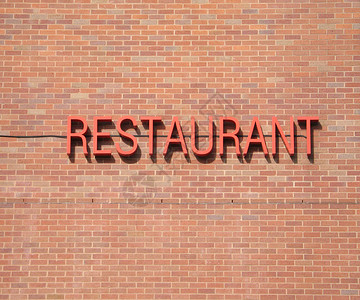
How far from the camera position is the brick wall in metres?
9.41

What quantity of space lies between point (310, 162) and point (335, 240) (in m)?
1.17

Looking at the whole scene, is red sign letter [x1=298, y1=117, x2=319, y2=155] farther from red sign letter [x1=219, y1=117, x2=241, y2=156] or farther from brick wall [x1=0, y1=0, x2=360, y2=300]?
red sign letter [x1=219, y1=117, x2=241, y2=156]

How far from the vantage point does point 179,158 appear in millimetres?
9758

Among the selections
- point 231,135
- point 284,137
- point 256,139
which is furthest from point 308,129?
point 231,135

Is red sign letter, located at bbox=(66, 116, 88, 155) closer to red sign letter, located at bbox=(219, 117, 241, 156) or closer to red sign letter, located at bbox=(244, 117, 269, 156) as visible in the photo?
red sign letter, located at bbox=(219, 117, 241, 156)

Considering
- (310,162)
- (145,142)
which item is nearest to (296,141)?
(310,162)

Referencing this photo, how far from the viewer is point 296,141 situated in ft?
32.1

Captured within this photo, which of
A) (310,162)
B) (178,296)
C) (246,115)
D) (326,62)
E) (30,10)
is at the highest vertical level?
(30,10)

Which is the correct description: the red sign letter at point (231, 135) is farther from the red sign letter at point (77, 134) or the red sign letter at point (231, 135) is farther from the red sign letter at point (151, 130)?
the red sign letter at point (77, 134)

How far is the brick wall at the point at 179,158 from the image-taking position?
9406 millimetres

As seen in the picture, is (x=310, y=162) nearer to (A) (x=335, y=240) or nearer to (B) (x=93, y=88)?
(A) (x=335, y=240)

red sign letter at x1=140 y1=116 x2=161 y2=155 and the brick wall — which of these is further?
red sign letter at x1=140 y1=116 x2=161 y2=155

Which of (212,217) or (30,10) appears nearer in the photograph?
(212,217)

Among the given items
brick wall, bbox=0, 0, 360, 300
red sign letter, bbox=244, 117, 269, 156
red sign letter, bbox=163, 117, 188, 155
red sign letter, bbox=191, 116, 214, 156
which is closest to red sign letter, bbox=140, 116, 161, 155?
brick wall, bbox=0, 0, 360, 300
